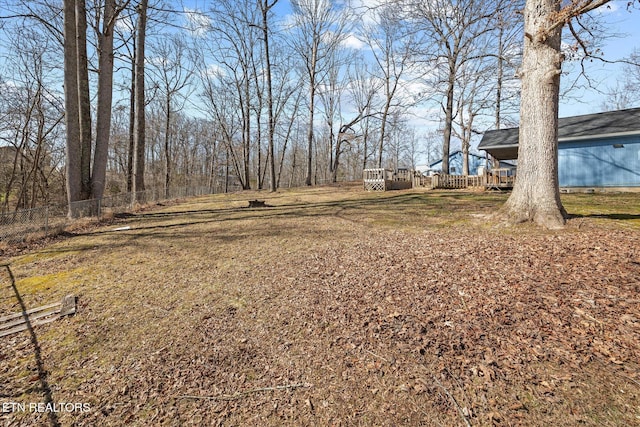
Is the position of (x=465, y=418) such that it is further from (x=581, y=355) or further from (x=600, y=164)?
(x=600, y=164)

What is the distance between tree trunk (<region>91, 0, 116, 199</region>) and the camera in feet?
30.9

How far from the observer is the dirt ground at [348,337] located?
6.69ft

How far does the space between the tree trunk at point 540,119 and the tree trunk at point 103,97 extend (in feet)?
37.9

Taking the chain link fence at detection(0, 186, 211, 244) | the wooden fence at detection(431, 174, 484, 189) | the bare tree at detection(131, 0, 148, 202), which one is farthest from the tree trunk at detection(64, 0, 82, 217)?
the wooden fence at detection(431, 174, 484, 189)

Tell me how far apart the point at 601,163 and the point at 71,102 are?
21269 millimetres

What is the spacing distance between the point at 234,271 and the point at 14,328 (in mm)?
2469

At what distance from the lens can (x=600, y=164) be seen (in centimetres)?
1346

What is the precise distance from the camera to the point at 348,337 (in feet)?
9.07

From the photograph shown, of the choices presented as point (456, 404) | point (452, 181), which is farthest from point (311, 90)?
→ point (456, 404)

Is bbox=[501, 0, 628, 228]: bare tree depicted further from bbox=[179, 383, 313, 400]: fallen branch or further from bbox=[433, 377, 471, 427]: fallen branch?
bbox=[179, 383, 313, 400]: fallen branch

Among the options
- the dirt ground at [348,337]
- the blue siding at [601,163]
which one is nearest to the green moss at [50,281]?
the dirt ground at [348,337]

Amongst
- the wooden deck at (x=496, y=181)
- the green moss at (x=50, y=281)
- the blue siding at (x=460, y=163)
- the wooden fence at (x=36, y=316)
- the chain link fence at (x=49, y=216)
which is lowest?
the wooden fence at (x=36, y=316)

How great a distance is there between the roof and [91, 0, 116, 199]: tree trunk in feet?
58.4

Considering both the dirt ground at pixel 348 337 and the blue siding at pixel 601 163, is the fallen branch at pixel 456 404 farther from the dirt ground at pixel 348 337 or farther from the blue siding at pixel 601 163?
the blue siding at pixel 601 163
